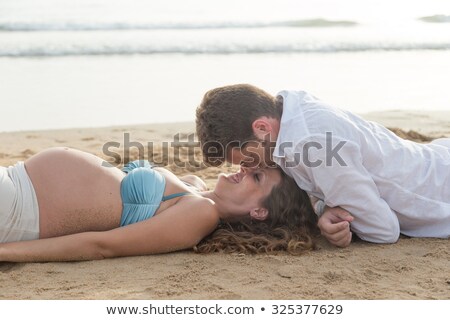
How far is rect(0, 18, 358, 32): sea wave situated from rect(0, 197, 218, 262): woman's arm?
33.9ft

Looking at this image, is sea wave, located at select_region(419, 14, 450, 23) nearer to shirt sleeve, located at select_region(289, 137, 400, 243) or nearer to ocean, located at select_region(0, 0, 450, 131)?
ocean, located at select_region(0, 0, 450, 131)

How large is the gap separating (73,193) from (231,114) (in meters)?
0.97

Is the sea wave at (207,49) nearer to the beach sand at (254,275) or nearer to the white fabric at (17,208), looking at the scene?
the white fabric at (17,208)

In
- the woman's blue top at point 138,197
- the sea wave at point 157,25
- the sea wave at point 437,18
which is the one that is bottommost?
the woman's blue top at point 138,197

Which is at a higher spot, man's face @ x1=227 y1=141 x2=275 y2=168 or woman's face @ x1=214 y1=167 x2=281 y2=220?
man's face @ x1=227 y1=141 x2=275 y2=168

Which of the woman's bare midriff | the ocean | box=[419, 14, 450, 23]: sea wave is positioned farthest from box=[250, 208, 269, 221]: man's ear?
box=[419, 14, 450, 23]: sea wave

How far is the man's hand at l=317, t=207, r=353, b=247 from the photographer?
4.09 meters

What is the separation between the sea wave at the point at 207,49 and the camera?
11695 millimetres

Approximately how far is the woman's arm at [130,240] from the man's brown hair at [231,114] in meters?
0.36

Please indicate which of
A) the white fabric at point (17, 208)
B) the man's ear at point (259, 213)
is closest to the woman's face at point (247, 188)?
the man's ear at point (259, 213)

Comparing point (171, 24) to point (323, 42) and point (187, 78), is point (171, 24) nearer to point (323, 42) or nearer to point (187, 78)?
point (323, 42)

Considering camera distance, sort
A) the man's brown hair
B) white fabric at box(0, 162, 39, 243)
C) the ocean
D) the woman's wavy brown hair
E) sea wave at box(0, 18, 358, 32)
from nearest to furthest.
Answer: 1. white fabric at box(0, 162, 39, 243)
2. the man's brown hair
3. the woman's wavy brown hair
4. the ocean
5. sea wave at box(0, 18, 358, 32)

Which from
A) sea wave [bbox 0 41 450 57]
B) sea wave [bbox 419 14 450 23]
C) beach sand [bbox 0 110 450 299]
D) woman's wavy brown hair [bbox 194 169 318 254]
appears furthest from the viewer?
sea wave [bbox 419 14 450 23]

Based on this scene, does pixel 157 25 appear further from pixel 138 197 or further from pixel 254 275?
pixel 254 275
